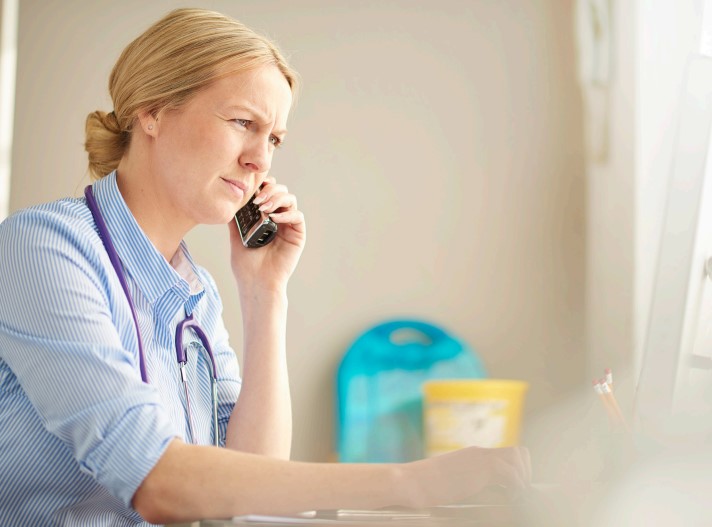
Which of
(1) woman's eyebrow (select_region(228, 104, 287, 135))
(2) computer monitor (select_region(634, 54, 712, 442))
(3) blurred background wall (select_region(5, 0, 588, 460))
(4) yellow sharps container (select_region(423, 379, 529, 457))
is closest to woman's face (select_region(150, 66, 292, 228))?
(1) woman's eyebrow (select_region(228, 104, 287, 135))

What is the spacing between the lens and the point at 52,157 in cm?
242

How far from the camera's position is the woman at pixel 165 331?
2.24 ft

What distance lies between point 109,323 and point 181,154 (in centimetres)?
35

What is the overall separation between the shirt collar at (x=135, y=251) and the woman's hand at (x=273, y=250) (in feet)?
0.92

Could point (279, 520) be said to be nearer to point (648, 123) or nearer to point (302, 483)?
point (302, 483)

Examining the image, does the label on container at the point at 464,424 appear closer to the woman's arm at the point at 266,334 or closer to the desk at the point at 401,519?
the woman's arm at the point at 266,334

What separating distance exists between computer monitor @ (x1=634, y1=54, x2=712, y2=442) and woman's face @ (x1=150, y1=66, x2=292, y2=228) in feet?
2.00

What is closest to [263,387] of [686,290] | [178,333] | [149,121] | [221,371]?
[221,371]

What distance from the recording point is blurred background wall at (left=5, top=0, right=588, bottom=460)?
2.41 metres

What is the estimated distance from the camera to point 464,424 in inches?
84.4

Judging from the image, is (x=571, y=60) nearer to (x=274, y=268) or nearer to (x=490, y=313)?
(x=490, y=313)

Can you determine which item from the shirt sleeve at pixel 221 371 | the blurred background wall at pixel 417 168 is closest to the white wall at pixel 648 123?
the blurred background wall at pixel 417 168

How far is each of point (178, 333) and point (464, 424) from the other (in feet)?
4.20

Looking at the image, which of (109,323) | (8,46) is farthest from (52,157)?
(109,323)
